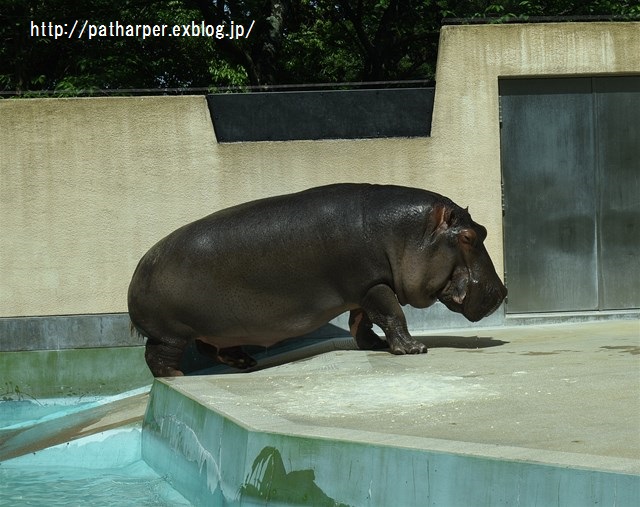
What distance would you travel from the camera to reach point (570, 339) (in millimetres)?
7836

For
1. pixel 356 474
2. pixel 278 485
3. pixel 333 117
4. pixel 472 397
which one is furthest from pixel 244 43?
pixel 356 474

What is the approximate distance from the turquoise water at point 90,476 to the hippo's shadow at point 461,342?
2466mm

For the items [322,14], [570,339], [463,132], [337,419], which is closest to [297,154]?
[463,132]

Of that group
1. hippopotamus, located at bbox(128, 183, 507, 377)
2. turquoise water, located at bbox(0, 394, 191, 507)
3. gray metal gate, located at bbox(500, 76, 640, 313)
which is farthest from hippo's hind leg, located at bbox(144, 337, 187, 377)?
gray metal gate, located at bbox(500, 76, 640, 313)

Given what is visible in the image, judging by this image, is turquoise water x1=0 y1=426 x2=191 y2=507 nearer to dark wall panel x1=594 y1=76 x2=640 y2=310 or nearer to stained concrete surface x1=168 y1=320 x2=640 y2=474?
stained concrete surface x1=168 y1=320 x2=640 y2=474

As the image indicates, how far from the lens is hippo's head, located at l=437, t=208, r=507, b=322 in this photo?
7305mm

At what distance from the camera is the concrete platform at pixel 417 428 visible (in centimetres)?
377

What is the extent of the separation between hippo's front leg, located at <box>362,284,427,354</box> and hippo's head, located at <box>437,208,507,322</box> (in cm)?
38

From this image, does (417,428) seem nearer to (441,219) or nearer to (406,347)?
(406,347)

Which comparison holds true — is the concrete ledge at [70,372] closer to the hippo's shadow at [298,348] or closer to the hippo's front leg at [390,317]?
the hippo's shadow at [298,348]

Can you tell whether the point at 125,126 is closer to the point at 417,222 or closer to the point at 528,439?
the point at 417,222

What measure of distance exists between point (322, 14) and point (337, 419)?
54.4ft

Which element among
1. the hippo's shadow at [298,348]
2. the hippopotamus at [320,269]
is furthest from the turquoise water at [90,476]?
the hippo's shadow at [298,348]

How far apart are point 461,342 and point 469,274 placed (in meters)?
0.85
